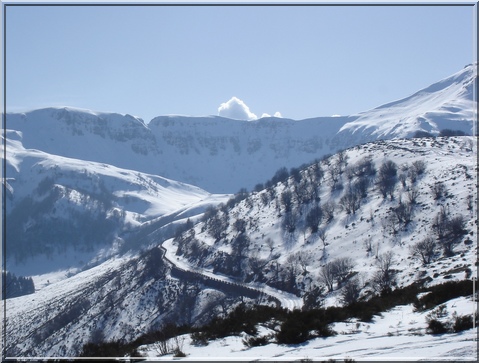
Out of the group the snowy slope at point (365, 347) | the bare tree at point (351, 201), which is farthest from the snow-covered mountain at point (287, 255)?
the snowy slope at point (365, 347)

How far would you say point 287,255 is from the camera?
94438mm

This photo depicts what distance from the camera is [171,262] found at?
349ft

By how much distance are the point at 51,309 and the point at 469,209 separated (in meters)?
83.1

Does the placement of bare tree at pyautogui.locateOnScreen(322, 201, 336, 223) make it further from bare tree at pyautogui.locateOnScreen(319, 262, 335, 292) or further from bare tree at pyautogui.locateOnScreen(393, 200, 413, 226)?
bare tree at pyautogui.locateOnScreen(319, 262, 335, 292)

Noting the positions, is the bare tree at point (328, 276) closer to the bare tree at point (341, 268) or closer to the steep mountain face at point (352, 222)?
the steep mountain face at point (352, 222)

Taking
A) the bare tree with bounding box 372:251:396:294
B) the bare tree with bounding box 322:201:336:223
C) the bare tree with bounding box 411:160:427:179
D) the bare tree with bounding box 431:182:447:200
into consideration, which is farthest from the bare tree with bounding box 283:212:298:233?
the bare tree with bounding box 372:251:396:294

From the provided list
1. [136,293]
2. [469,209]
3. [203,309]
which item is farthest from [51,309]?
[469,209]

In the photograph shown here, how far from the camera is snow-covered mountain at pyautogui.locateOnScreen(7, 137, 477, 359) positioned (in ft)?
241

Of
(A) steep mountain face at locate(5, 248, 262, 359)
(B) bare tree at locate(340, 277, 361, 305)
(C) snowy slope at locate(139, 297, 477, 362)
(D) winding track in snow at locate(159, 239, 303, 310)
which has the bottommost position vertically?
(A) steep mountain face at locate(5, 248, 262, 359)

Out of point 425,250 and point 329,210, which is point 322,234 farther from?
point 425,250

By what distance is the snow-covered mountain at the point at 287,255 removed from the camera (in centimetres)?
7356

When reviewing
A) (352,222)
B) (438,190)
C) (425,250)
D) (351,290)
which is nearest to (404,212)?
(438,190)

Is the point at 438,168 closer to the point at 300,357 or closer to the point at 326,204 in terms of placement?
the point at 326,204

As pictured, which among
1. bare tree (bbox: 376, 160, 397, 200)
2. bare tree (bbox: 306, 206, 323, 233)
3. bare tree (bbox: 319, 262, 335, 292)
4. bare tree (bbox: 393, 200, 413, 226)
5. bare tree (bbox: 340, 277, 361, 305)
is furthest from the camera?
bare tree (bbox: 376, 160, 397, 200)
